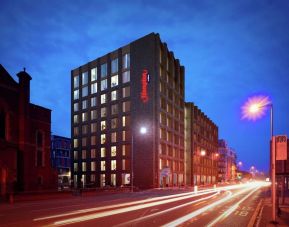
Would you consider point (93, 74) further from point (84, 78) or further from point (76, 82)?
point (76, 82)

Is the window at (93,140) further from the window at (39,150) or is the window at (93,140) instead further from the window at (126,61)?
the window at (39,150)

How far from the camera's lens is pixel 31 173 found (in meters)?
46.9

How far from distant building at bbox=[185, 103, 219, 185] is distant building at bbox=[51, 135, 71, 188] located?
111ft

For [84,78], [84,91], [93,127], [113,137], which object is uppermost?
[84,78]

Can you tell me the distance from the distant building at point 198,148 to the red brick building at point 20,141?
54.6m

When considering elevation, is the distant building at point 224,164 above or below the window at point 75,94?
below

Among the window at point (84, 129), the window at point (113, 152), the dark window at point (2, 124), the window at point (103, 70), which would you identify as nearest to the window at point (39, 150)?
the dark window at point (2, 124)

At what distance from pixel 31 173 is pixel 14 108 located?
924cm

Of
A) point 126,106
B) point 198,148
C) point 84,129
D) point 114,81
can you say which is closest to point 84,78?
point 114,81

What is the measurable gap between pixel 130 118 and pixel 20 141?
35.4 meters

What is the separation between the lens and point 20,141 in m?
45.7

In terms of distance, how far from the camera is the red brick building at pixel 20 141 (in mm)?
43438

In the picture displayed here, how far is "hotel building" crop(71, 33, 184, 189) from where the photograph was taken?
245ft

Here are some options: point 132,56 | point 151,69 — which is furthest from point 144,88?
point 132,56
